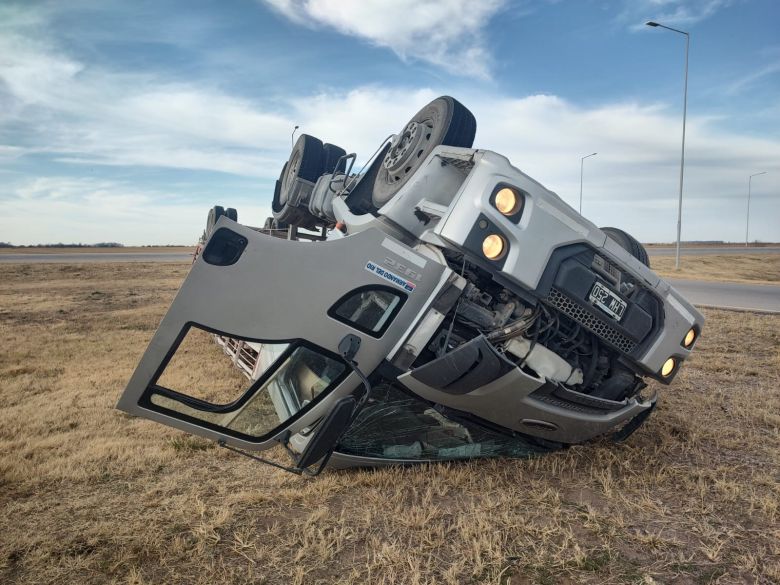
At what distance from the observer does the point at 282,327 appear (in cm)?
268

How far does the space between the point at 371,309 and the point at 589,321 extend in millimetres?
1146

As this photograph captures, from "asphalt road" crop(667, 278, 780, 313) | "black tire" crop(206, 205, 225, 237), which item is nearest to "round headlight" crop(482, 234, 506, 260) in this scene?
"black tire" crop(206, 205, 225, 237)

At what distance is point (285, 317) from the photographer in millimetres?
2670

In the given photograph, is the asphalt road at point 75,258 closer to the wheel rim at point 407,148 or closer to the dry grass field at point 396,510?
the dry grass field at point 396,510

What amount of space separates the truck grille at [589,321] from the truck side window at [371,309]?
78 cm

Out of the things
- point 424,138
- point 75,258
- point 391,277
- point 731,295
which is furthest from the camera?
point 75,258

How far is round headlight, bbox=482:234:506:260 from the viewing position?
2839 mm

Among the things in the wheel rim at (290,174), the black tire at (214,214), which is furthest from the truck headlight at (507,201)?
the black tire at (214,214)

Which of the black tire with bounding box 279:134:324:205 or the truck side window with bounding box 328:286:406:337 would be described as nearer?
the truck side window with bounding box 328:286:406:337

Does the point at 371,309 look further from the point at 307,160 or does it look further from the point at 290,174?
the point at 290,174

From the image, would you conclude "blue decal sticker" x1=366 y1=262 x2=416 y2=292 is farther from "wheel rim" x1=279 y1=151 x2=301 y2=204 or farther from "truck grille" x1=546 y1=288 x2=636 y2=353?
"wheel rim" x1=279 y1=151 x2=301 y2=204

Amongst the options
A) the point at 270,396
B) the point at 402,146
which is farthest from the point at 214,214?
the point at 270,396

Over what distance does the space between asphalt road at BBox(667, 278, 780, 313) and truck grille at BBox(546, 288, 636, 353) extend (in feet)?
27.0

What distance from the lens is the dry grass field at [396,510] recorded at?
245cm
